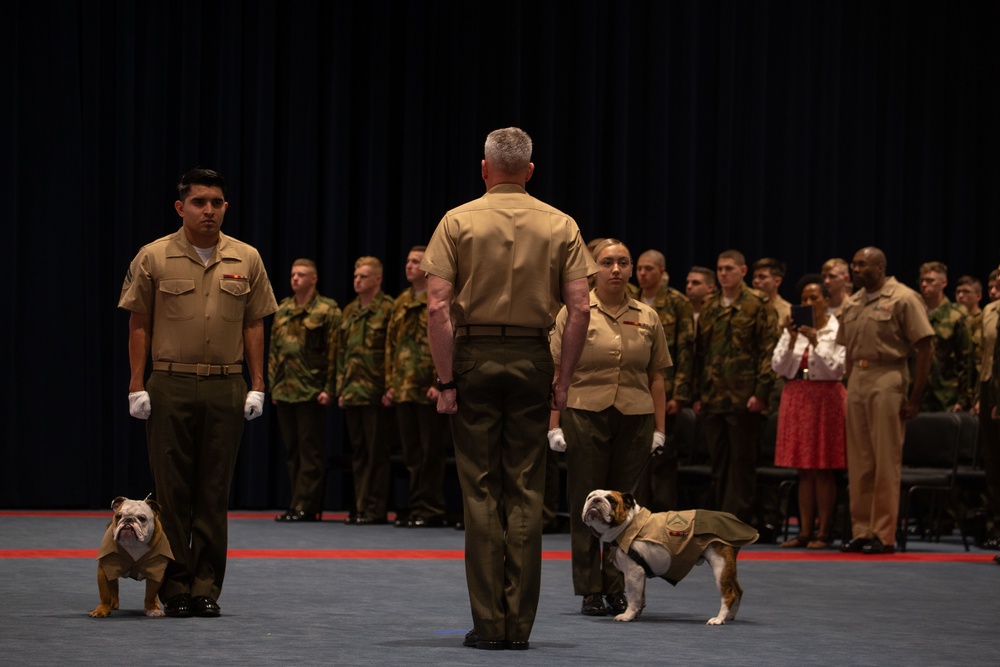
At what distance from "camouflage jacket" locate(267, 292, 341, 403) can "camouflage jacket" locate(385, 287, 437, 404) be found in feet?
1.93

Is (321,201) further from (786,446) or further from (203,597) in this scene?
(203,597)

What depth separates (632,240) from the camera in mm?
12500

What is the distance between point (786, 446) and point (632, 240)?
4.07 metres

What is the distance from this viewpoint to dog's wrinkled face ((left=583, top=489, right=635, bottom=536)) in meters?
5.33

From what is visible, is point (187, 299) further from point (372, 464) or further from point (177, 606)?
point (372, 464)

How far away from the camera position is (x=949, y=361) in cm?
1023

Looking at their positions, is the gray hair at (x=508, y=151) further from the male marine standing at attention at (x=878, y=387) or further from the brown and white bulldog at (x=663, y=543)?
the male marine standing at attention at (x=878, y=387)

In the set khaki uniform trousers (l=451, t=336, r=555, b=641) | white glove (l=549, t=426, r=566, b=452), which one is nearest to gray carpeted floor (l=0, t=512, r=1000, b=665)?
khaki uniform trousers (l=451, t=336, r=555, b=641)

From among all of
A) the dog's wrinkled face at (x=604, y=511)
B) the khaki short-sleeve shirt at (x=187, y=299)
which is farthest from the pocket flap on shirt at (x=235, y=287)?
the dog's wrinkled face at (x=604, y=511)

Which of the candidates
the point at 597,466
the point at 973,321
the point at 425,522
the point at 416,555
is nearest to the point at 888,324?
the point at 973,321

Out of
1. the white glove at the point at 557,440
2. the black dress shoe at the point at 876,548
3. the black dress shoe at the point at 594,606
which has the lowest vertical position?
the black dress shoe at the point at 876,548

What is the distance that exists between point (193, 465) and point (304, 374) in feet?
16.1

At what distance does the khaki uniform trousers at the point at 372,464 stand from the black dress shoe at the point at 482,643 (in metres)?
5.55

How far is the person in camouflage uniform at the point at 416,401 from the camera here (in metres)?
9.83
